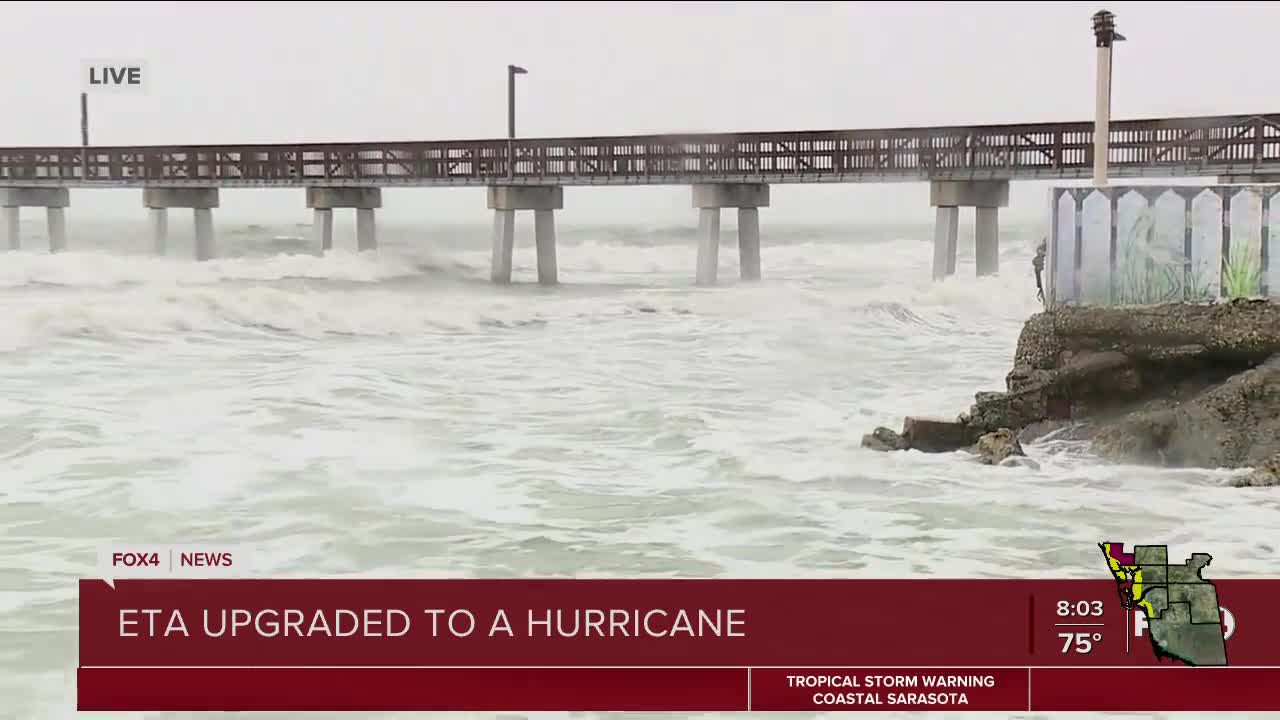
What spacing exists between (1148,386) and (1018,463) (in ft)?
5.84

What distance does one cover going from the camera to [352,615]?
5.66m

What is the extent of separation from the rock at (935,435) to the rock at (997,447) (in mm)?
386

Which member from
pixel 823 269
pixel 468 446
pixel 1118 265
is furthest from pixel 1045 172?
pixel 823 269

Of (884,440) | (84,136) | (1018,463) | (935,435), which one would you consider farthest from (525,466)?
(84,136)

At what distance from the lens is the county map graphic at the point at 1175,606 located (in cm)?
554

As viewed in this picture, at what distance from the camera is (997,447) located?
11.5m

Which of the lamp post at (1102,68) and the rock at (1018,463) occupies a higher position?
the lamp post at (1102,68)

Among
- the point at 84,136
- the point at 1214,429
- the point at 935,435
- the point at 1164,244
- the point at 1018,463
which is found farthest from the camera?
the point at 84,136

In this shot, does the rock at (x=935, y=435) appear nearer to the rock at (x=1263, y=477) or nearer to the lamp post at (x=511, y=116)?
the rock at (x=1263, y=477)

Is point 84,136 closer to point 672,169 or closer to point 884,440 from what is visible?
point 672,169

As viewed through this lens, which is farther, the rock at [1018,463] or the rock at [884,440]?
the rock at [884,440]

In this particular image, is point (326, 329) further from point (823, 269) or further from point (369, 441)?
point (823, 269)

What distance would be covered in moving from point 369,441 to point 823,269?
181 ft

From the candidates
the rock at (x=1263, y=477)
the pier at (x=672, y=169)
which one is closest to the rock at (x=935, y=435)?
the rock at (x=1263, y=477)
